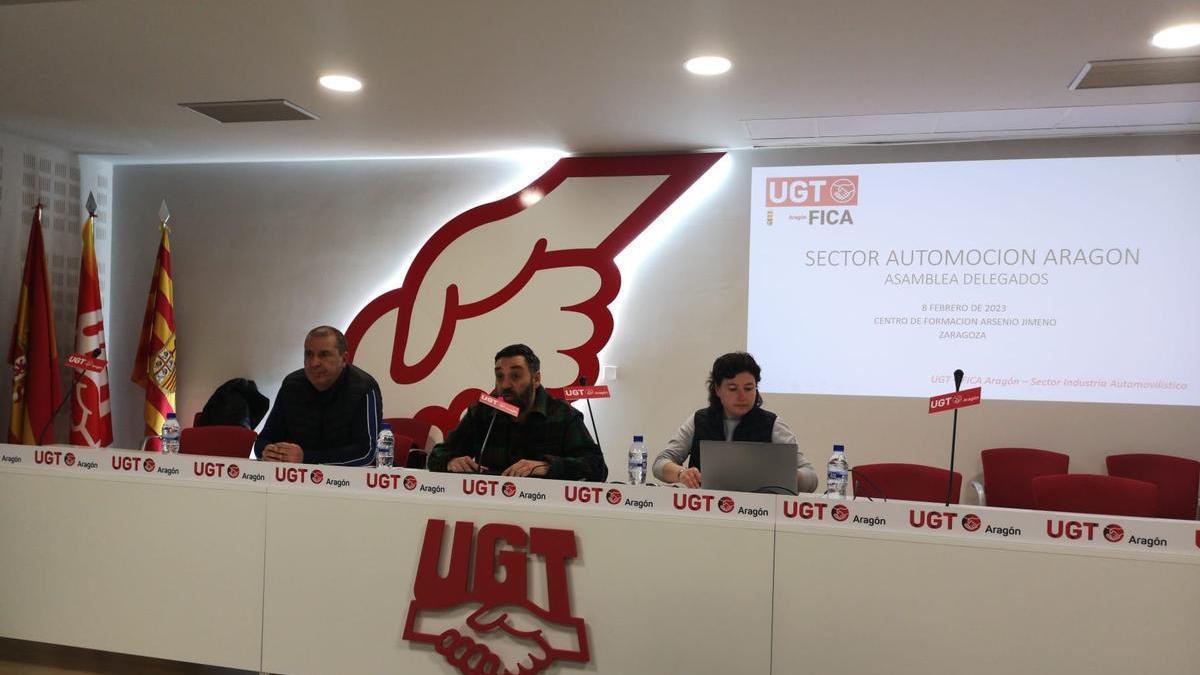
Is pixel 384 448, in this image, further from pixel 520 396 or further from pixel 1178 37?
pixel 1178 37

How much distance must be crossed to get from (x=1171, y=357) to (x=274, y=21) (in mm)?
4860

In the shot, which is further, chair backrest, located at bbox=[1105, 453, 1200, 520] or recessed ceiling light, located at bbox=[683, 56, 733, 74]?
chair backrest, located at bbox=[1105, 453, 1200, 520]

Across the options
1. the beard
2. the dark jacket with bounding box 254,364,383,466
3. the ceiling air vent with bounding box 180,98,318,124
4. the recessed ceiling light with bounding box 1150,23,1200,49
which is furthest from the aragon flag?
the recessed ceiling light with bounding box 1150,23,1200,49

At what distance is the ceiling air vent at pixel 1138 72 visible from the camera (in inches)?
148

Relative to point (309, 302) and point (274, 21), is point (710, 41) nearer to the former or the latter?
point (274, 21)

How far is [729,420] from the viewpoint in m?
3.81

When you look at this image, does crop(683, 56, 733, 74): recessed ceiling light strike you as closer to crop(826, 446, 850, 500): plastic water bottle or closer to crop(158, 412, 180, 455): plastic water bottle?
crop(826, 446, 850, 500): plastic water bottle

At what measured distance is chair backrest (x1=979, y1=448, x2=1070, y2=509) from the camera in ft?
16.2

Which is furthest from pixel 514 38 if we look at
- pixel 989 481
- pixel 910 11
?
pixel 989 481

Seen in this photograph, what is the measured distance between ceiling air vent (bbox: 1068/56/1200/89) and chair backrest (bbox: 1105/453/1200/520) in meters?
2.07

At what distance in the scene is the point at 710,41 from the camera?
3.60 m

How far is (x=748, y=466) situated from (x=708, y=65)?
6.02 feet

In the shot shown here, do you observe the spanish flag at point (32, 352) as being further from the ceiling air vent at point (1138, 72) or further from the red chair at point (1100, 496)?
the ceiling air vent at point (1138, 72)

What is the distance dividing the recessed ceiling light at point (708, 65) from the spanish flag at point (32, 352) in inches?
172
